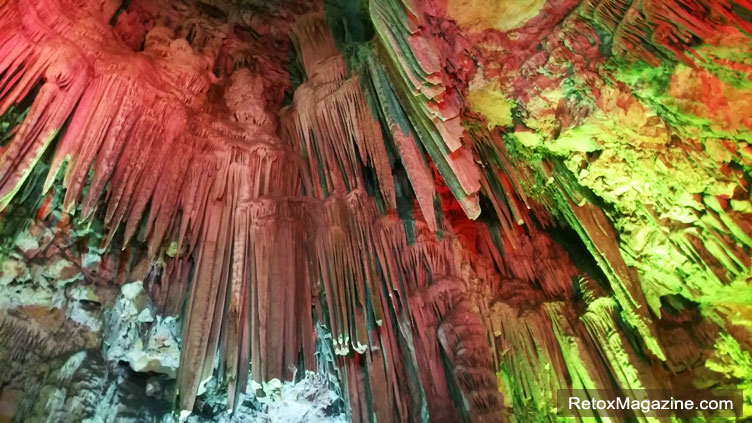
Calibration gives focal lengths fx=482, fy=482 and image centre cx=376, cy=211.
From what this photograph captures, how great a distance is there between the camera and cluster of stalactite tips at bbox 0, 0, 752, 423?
11.8 feet

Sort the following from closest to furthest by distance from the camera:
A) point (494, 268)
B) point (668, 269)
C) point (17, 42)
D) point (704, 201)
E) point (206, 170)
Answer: point (17, 42)
point (704, 201)
point (668, 269)
point (206, 170)
point (494, 268)

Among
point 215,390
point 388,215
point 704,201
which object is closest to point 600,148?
point 704,201

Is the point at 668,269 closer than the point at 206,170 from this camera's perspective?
Yes

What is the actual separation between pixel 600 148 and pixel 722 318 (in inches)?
70.8

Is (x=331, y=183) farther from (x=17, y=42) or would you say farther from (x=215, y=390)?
(x=17, y=42)

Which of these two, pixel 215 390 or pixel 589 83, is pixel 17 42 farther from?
pixel 589 83

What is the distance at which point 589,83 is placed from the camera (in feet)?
12.9

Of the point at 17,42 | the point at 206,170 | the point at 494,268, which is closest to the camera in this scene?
the point at 17,42

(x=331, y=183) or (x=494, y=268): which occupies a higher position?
(x=331, y=183)

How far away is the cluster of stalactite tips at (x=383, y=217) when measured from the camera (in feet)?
11.8

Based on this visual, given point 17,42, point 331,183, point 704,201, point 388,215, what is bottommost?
point 704,201

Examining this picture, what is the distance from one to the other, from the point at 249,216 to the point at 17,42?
82.6 inches

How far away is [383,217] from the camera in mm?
4367

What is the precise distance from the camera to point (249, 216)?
4.34 m
